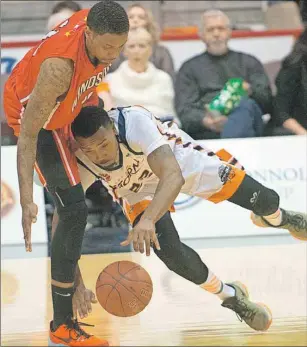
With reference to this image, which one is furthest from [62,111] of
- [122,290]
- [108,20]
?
[122,290]

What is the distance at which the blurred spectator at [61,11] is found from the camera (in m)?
3.92

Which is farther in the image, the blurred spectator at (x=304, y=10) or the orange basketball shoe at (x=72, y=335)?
the blurred spectator at (x=304, y=10)

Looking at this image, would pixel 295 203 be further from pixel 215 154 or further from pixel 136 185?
pixel 136 185

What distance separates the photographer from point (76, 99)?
2.90 meters

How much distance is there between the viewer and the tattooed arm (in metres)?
2.78

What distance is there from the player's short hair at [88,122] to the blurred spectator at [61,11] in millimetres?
954

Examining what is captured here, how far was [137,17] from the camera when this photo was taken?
158 inches

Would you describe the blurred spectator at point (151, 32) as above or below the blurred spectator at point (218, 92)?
above

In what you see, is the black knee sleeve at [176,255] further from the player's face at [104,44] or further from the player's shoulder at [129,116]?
the player's face at [104,44]

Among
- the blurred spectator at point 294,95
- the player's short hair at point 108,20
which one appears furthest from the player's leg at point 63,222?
the blurred spectator at point 294,95

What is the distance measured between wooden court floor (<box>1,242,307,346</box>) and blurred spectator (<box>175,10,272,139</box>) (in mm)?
635

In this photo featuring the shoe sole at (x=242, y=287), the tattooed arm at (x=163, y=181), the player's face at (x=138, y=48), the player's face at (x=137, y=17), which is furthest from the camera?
the player's face at (x=137, y=17)

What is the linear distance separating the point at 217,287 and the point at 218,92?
0.95 m

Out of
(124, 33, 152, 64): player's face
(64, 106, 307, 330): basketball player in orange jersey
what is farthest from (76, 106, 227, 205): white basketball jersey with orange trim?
(124, 33, 152, 64): player's face
